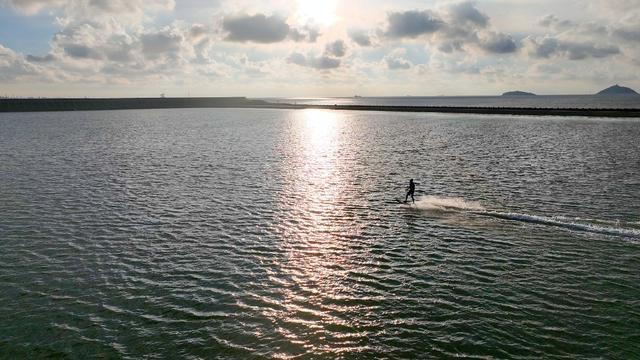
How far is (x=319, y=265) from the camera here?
26000 millimetres

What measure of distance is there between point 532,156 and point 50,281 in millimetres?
69244

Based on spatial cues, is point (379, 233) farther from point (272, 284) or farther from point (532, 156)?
point (532, 156)

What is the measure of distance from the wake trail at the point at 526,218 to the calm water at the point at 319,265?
18cm

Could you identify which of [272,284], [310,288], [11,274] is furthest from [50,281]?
[310,288]

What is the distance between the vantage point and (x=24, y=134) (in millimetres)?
110688

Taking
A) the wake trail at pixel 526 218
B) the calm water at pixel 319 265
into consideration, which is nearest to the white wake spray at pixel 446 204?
the wake trail at pixel 526 218

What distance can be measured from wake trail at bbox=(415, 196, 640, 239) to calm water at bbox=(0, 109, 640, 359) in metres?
0.18

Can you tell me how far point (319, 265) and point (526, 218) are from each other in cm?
1900

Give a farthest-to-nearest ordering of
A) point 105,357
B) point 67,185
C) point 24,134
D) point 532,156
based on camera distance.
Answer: point 24,134 < point 532,156 < point 67,185 < point 105,357

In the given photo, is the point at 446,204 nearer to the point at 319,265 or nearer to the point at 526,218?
the point at 526,218

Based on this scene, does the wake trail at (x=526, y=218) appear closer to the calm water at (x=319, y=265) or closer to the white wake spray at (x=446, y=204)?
A: the white wake spray at (x=446, y=204)

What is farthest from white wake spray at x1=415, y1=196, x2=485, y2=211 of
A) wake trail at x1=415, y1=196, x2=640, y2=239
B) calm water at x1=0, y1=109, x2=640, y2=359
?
calm water at x1=0, y1=109, x2=640, y2=359

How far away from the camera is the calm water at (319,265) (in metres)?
18.2

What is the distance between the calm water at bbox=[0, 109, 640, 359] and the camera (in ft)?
59.9
